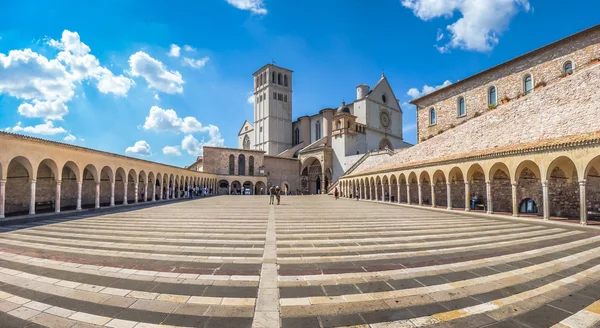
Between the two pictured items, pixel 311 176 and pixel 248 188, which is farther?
pixel 311 176

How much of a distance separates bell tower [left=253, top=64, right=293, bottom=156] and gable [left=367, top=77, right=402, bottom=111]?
75.8ft

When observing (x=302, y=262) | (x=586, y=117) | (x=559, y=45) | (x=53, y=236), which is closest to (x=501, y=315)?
(x=302, y=262)

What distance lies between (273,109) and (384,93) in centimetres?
2637

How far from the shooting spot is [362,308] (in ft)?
12.4

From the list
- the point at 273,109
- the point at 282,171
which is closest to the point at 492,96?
the point at 282,171

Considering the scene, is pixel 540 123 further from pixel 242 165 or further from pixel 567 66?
pixel 242 165

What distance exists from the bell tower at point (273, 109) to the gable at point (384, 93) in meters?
23.1

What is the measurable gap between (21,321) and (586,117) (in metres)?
21.3

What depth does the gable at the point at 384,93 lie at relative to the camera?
54800mm

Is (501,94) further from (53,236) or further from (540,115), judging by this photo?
(53,236)

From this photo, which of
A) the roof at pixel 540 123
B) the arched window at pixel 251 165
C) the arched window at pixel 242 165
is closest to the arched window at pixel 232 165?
the arched window at pixel 242 165

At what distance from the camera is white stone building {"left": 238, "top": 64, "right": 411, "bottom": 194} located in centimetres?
4947

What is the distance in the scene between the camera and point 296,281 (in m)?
4.77

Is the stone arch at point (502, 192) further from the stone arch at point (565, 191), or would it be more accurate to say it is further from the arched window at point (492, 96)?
the arched window at point (492, 96)
